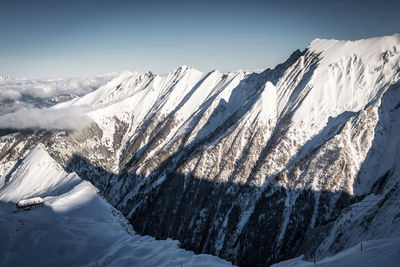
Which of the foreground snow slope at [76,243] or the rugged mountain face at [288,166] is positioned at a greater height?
the rugged mountain face at [288,166]

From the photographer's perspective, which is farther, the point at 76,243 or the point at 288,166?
the point at 288,166

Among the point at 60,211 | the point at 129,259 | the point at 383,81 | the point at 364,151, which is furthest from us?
Result: the point at 383,81

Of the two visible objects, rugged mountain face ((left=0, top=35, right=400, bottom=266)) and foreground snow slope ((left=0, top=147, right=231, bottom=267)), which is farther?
rugged mountain face ((left=0, top=35, right=400, bottom=266))

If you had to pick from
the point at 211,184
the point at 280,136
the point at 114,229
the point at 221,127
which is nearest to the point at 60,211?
the point at 114,229

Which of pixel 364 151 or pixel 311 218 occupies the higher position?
pixel 364 151

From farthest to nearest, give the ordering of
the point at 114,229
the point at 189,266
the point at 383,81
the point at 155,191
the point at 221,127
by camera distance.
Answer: the point at 221,127, the point at 155,191, the point at 383,81, the point at 114,229, the point at 189,266

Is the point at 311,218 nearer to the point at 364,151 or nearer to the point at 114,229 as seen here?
the point at 364,151

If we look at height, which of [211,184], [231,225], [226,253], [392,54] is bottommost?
[226,253]

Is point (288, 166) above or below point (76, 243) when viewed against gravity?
above

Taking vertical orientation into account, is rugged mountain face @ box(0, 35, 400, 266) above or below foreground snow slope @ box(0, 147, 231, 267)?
above

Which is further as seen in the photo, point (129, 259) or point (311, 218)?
point (311, 218)
